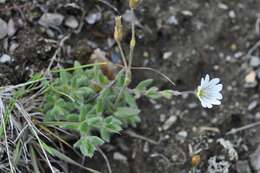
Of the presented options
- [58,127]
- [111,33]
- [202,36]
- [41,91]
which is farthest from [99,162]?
[202,36]

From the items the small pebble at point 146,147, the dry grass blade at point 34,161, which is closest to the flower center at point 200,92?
the small pebble at point 146,147

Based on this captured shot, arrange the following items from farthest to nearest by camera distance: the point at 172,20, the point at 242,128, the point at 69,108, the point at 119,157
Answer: the point at 172,20, the point at 242,128, the point at 119,157, the point at 69,108

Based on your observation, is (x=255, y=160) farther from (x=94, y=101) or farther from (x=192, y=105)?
(x=94, y=101)

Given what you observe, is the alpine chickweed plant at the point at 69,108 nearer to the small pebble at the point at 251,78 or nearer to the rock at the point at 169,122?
the rock at the point at 169,122

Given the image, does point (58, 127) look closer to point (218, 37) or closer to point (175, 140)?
point (175, 140)

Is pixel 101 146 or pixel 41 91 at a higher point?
pixel 41 91

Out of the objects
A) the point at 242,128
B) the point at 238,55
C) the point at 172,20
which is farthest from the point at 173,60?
the point at 242,128
